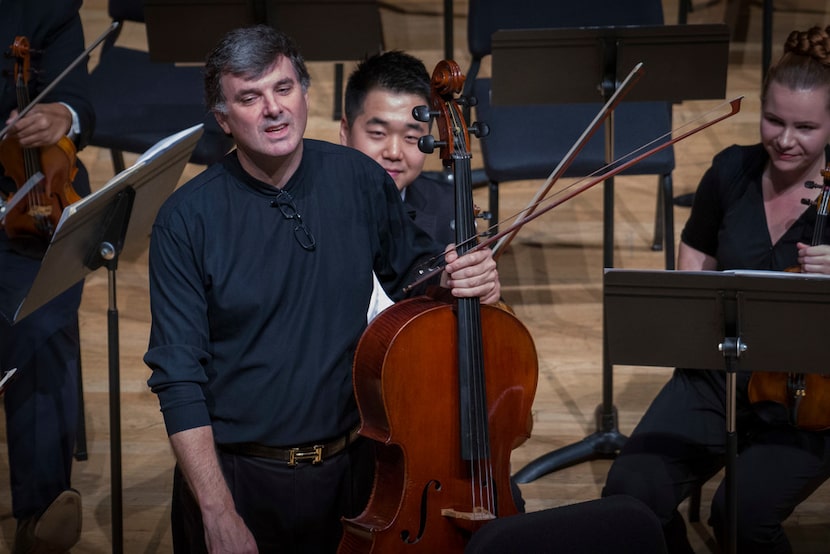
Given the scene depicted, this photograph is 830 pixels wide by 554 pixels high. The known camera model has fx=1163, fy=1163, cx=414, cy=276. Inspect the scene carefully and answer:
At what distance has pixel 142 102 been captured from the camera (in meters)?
3.88

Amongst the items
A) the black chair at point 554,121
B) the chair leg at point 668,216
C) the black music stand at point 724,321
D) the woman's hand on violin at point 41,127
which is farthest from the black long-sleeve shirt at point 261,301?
Answer: the chair leg at point 668,216

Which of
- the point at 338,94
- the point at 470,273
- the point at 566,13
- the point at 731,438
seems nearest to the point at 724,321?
the point at 731,438

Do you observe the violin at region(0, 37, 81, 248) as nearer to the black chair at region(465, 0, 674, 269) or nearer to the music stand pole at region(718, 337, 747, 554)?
the black chair at region(465, 0, 674, 269)

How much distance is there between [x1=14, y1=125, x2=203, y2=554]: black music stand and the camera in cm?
214

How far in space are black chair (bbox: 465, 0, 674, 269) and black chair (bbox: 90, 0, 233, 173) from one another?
2.86 ft

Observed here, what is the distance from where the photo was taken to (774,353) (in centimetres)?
217

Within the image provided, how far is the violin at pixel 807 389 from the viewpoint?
2.40 meters

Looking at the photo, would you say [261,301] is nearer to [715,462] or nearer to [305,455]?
[305,455]

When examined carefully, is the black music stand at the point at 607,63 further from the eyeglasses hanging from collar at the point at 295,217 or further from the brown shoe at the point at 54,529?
the brown shoe at the point at 54,529

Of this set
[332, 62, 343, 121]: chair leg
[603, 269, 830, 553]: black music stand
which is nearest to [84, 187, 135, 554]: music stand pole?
[603, 269, 830, 553]: black music stand

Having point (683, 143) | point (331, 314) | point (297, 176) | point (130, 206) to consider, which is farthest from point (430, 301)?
point (683, 143)

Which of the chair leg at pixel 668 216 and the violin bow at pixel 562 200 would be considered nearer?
the violin bow at pixel 562 200

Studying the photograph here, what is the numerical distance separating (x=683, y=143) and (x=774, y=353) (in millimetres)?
2846

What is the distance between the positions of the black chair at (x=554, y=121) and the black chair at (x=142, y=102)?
87 centimetres
